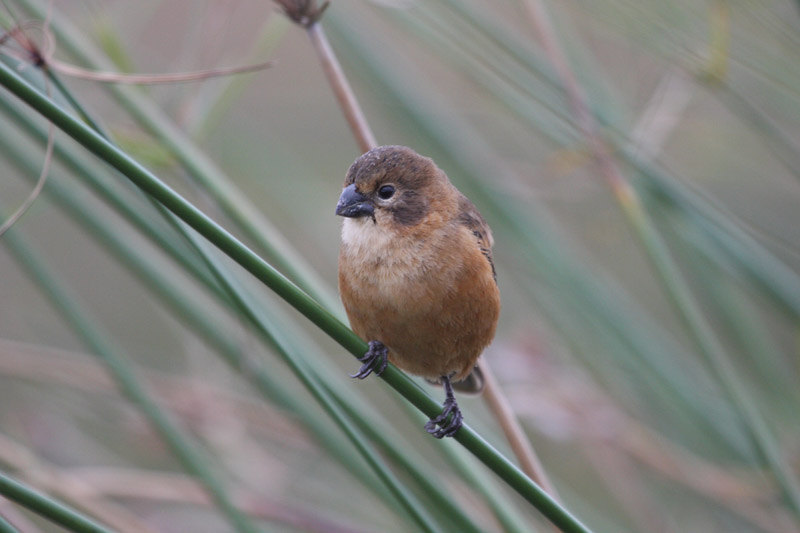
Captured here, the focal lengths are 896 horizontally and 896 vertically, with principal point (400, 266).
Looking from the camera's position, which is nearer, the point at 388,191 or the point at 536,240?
the point at 388,191

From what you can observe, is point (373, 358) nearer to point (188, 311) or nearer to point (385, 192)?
point (385, 192)

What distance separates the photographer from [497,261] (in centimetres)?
311

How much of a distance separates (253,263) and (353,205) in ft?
2.55

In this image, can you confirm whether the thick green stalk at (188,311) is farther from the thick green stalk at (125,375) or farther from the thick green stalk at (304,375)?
the thick green stalk at (304,375)

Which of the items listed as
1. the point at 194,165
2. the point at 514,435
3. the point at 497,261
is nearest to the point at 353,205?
the point at 194,165

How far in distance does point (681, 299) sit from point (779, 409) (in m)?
0.93

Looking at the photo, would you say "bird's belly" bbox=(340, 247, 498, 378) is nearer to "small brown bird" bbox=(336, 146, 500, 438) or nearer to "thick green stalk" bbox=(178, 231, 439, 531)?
"small brown bird" bbox=(336, 146, 500, 438)

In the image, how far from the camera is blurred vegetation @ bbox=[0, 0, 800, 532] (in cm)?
198

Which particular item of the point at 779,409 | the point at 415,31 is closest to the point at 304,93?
the point at 415,31

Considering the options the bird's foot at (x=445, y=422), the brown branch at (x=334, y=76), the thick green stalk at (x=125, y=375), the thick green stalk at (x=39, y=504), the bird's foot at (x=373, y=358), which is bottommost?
the thick green stalk at (x=39, y=504)

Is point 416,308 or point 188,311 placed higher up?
point 188,311

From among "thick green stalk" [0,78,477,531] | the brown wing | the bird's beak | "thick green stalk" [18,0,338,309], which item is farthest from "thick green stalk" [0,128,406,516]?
the brown wing

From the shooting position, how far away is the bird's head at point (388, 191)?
2.01 meters

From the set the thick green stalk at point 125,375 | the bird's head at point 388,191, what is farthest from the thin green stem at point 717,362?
the thick green stalk at point 125,375
